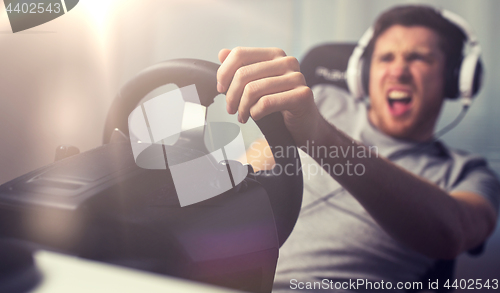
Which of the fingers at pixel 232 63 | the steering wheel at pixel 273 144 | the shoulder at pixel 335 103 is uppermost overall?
the fingers at pixel 232 63

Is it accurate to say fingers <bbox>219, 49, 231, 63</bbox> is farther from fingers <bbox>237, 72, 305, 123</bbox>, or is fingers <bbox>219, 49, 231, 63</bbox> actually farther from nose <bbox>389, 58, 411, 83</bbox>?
nose <bbox>389, 58, 411, 83</bbox>

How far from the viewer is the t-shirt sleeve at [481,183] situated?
97cm

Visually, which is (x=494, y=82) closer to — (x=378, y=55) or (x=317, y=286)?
(x=378, y=55)

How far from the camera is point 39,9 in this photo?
1.52 ft

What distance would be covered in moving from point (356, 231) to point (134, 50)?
0.78 meters

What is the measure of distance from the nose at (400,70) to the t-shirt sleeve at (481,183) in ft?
1.28

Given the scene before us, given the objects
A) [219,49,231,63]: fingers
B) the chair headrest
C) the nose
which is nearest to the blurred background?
[219,49,231,63]: fingers

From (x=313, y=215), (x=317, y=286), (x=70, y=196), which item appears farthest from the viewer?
(x=313, y=215)

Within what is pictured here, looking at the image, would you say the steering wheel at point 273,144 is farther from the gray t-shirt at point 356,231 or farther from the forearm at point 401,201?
the gray t-shirt at point 356,231

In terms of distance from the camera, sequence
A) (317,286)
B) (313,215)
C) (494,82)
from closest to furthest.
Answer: (317,286)
(313,215)
(494,82)

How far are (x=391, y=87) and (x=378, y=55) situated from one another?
0.45 feet

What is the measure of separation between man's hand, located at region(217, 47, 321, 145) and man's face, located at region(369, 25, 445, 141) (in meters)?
1.03

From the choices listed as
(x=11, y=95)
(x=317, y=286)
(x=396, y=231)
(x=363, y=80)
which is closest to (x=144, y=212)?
(x=11, y=95)
